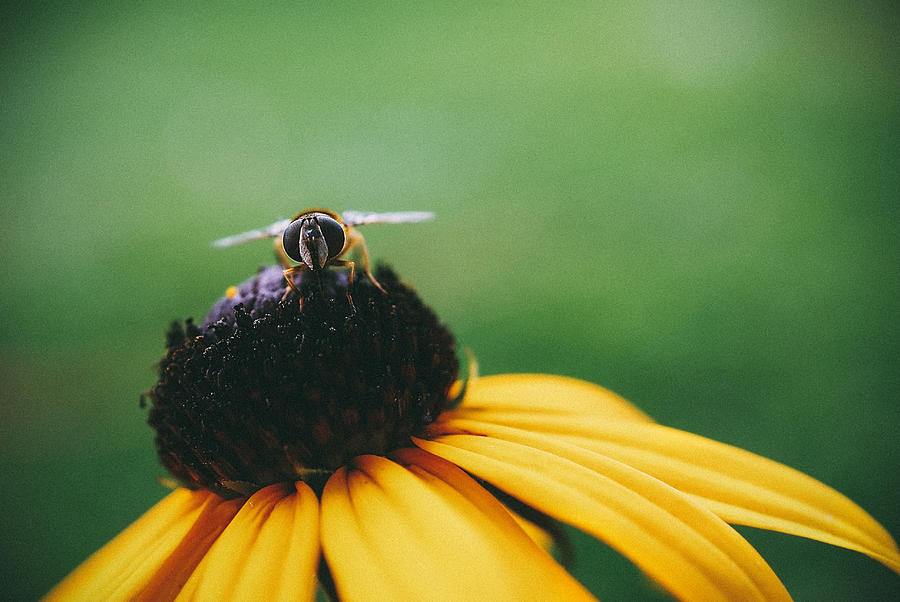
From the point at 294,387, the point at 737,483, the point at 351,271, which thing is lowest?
the point at 737,483

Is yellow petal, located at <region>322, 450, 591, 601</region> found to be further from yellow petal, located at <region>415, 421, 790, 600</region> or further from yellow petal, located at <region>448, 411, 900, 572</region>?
yellow petal, located at <region>448, 411, 900, 572</region>

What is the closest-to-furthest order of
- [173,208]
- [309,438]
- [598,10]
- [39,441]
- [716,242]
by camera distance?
[309,438], [39,441], [716,242], [173,208], [598,10]

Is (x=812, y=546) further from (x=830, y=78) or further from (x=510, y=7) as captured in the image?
(x=510, y=7)

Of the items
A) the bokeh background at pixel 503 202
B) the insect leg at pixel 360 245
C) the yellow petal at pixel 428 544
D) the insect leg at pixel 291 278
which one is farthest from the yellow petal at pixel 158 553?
the bokeh background at pixel 503 202

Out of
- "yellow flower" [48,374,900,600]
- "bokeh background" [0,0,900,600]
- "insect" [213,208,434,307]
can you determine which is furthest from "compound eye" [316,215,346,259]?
"bokeh background" [0,0,900,600]

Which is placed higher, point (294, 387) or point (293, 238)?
point (293, 238)

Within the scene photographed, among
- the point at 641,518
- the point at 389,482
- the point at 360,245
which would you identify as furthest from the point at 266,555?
the point at 360,245

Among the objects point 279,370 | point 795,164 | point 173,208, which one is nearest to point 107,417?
point 173,208

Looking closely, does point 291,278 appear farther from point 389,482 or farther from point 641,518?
point 641,518
